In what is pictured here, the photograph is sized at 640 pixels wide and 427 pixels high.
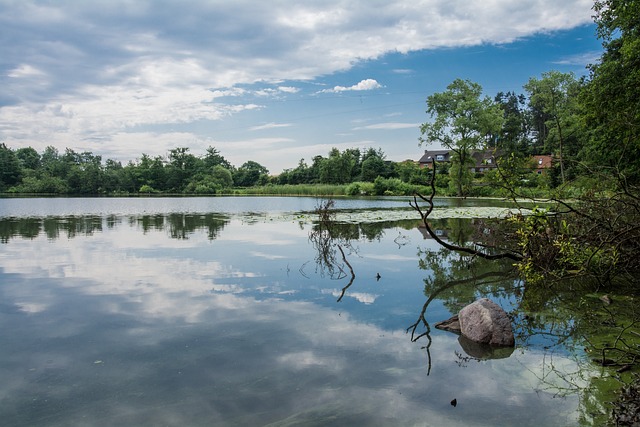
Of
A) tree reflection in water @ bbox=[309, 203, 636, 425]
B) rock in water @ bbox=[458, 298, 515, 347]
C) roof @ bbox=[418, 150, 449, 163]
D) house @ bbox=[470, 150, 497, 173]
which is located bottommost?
tree reflection in water @ bbox=[309, 203, 636, 425]

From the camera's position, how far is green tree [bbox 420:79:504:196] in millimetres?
46344

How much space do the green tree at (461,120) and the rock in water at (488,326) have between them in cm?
4191

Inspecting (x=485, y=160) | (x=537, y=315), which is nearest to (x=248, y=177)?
(x=485, y=160)

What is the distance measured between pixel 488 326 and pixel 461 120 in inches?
1711

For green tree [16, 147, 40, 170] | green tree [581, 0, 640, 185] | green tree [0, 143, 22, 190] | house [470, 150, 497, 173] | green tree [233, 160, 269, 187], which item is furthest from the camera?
green tree [16, 147, 40, 170]

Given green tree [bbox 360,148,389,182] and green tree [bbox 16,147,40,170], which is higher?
green tree [bbox 16,147,40,170]

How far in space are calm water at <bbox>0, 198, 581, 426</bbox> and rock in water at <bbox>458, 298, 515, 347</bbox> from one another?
0.92 ft

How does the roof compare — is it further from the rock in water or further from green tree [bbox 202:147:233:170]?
the rock in water

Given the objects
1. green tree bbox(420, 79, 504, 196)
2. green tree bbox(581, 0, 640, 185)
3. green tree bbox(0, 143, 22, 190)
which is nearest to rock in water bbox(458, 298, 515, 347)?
green tree bbox(581, 0, 640, 185)

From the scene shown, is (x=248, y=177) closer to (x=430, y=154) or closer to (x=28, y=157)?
(x=430, y=154)

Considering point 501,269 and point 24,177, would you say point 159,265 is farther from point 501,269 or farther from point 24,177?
point 24,177

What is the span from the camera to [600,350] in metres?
5.63

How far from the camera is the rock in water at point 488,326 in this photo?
597 centimetres

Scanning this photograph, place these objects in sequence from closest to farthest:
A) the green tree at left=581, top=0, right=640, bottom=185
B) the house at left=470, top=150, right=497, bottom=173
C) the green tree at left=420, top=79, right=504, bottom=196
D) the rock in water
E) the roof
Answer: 1. the rock in water
2. the house at left=470, top=150, right=497, bottom=173
3. the green tree at left=581, top=0, right=640, bottom=185
4. the green tree at left=420, top=79, right=504, bottom=196
5. the roof
